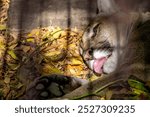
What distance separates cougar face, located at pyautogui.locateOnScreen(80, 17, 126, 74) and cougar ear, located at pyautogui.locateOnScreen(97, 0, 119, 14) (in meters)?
0.05

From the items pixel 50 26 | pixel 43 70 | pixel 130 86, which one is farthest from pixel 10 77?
pixel 130 86

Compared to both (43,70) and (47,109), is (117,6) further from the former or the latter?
(47,109)

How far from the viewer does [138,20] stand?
2523mm

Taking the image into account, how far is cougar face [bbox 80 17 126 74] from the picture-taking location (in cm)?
244

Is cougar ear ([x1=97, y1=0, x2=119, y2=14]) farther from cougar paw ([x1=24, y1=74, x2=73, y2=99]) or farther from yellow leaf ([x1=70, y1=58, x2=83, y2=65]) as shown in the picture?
cougar paw ([x1=24, y1=74, x2=73, y2=99])

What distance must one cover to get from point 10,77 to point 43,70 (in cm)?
18

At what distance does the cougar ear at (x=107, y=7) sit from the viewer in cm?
257

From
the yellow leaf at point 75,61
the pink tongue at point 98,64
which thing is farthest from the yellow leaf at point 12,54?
the pink tongue at point 98,64

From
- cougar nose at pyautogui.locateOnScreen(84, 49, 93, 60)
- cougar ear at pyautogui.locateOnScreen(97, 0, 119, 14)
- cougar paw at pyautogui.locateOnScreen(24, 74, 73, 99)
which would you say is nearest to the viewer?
cougar paw at pyautogui.locateOnScreen(24, 74, 73, 99)

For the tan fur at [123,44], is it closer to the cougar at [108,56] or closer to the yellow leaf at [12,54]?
the cougar at [108,56]

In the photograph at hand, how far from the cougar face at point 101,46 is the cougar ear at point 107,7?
53 millimetres

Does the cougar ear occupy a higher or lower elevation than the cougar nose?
higher

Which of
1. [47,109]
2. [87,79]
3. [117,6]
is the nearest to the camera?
[47,109]

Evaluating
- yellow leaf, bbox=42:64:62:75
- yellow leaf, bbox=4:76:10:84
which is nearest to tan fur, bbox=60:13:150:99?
yellow leaf, bbox=42:64:62:75
